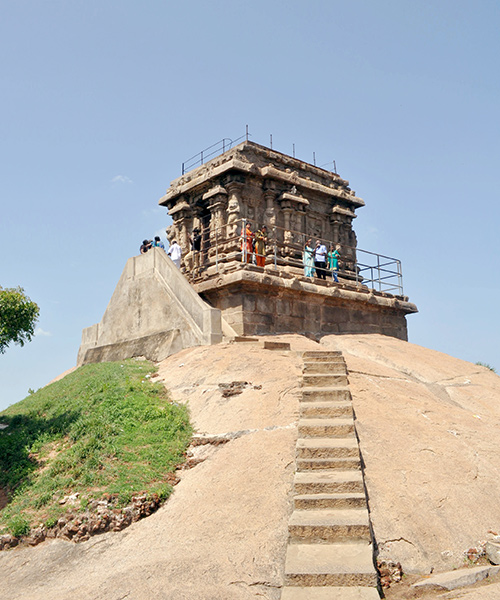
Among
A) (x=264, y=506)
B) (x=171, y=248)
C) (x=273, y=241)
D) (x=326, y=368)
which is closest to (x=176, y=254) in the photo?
(x=171, y=248)

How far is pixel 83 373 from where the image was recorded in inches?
521

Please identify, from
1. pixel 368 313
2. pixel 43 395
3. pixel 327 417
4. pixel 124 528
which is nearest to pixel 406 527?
pixel 327 417

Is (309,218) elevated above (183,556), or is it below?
above

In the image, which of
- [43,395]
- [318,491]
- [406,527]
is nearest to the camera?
[406,527]

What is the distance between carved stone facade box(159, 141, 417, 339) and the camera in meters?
14.8

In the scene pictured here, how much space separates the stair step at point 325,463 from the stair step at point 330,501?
562 millimetres

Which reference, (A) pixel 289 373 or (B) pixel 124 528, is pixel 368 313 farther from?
(B) pixel 124 528

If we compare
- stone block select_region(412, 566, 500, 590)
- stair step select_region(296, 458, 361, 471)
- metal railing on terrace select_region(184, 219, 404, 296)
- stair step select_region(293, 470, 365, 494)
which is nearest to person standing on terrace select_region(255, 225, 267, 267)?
metal railing on terrace select_region(184, 219, 404, 296)

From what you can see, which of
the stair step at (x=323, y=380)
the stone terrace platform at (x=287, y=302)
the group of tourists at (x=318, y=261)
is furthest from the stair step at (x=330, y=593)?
the group of tourists at (x=318, y=261)

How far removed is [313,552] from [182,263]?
594 inches

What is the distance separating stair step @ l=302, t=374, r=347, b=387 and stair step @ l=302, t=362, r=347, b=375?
0.39 metres

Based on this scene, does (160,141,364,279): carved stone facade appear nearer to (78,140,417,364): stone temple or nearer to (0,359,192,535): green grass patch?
(78,140,417,364): stone temple

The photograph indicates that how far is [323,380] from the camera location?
9.24 m

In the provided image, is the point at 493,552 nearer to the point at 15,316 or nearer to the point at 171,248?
the point at 15,316
